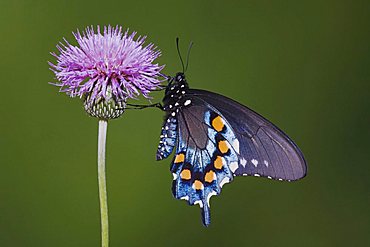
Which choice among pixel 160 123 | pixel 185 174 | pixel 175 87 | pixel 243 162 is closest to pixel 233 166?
pixel 243 162

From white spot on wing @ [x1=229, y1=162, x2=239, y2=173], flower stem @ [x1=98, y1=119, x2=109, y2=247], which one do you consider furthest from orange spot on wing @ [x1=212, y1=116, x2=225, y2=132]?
flower stem @ [x1=98, y1=119, x2=109, y2=247]

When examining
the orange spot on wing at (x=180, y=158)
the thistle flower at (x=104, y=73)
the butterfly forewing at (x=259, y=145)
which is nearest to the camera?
the thistle flower at (x=104, y=73)

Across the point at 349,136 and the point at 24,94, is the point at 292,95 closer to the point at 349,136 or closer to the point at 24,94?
the point at 349,136

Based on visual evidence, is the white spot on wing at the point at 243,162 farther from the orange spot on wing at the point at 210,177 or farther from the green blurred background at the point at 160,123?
the green blurred background at the point at 160,123

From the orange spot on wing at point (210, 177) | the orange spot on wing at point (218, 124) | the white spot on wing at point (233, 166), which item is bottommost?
the orange spot on wing at point (210, 177)

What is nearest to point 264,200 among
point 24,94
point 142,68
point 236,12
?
point 236,12

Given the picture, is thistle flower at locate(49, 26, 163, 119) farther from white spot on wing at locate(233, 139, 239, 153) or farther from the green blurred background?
the green blurred background

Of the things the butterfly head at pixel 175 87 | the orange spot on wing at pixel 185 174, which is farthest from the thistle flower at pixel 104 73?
the orange spot on wing at pixel 185 174
